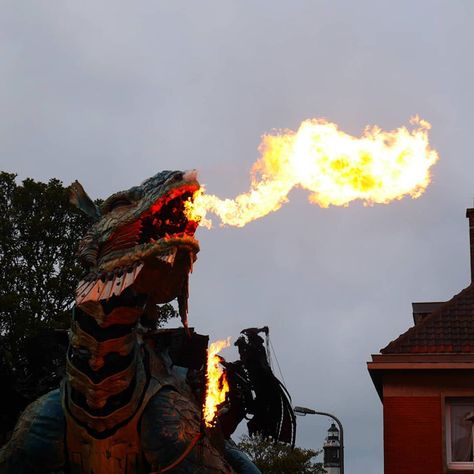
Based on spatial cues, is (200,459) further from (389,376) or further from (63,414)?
(389,376)

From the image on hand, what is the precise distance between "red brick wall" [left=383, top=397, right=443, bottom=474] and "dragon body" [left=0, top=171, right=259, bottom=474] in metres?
16.7

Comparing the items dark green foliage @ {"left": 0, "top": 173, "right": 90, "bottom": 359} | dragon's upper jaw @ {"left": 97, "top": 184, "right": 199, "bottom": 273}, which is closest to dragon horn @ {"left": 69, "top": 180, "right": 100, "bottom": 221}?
dragon's upper jaw @ {"left": 97, "top": 184, "right": 199, "bottom": 273}

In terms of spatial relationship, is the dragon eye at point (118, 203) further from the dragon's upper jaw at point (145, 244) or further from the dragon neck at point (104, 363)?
the dragon neck at point (104, 363)

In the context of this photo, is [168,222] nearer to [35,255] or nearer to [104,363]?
[104,363]

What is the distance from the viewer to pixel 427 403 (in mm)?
25656

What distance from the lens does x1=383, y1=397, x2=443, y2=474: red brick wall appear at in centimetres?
2531

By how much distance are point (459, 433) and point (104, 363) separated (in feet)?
58.8

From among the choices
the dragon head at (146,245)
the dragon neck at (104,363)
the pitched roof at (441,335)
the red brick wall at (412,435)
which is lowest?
the dragon neck at (104,363)

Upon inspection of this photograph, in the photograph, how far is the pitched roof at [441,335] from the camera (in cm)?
2597

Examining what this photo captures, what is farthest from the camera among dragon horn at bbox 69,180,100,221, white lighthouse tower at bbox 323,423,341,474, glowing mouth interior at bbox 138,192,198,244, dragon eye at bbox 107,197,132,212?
white lighthouse tower at bbox 323,423,341,474

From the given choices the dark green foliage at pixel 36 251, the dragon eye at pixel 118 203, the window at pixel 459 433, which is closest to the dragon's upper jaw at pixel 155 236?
the dragon eye at pixel 118 203

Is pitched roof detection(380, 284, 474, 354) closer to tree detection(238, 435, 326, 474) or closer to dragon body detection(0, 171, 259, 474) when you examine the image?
tree detection(238, 435, 326, 474)

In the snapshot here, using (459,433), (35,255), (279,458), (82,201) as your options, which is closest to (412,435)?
(459,433)

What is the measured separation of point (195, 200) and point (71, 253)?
16.5 metres
